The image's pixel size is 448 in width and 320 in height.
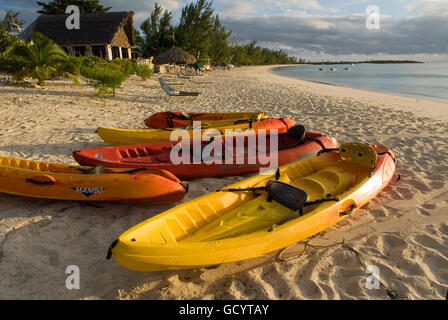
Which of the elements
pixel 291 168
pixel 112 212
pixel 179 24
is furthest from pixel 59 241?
pixel 179 24

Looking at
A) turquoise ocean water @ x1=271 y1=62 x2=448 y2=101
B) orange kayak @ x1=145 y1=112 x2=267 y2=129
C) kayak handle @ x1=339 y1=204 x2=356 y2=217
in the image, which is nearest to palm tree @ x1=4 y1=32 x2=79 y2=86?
orange kayak @ x1=145 y1=112 x2=267 y2=129

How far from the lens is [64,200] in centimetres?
345

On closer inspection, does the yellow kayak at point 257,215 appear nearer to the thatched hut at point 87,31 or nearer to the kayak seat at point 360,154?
the kayak seat at point 360,154

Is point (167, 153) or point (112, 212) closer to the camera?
point (112, 212)

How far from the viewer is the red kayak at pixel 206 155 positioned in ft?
13.1

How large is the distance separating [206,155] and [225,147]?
492 mm

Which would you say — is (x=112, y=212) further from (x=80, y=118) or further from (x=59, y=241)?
(x=80, y=118)

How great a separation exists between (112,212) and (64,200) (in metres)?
0.74

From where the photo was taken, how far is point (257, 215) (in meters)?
2.84

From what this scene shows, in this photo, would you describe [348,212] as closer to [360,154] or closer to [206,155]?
[360,154]
